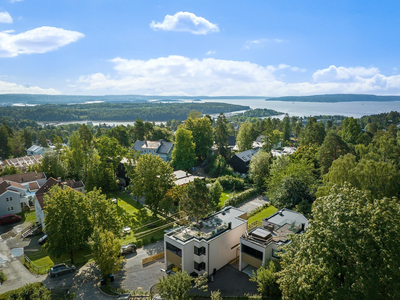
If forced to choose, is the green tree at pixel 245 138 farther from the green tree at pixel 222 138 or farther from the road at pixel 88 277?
the road at pixel 88 277

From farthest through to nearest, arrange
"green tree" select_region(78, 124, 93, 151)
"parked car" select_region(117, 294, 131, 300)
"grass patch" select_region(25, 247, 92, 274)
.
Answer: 1. "green tree" select_region(78, 124, 93, 151)
2. "grass patch" select_region(25, 247, 92, 274)
3. "parked car" select_region(117, 294, 131, 300)

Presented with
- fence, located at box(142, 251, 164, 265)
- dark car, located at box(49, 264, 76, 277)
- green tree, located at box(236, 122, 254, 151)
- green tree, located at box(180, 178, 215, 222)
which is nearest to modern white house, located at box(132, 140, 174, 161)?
green tree, located at box(236, 122, 254, 151)

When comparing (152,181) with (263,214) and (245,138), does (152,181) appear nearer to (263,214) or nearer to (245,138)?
(263,214)

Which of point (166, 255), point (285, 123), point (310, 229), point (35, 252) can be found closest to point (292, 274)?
point (310, 229)

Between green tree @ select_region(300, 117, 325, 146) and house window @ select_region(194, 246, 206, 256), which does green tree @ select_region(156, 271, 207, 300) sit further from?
green tree @ select_region(300, 117, 325, 146)

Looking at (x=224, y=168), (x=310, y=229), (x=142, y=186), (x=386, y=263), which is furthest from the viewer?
(x=224, y=168)

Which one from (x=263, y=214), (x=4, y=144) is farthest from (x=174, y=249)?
(x=4, y=144)

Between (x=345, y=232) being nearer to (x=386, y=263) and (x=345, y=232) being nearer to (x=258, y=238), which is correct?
(x=386, y=263)
